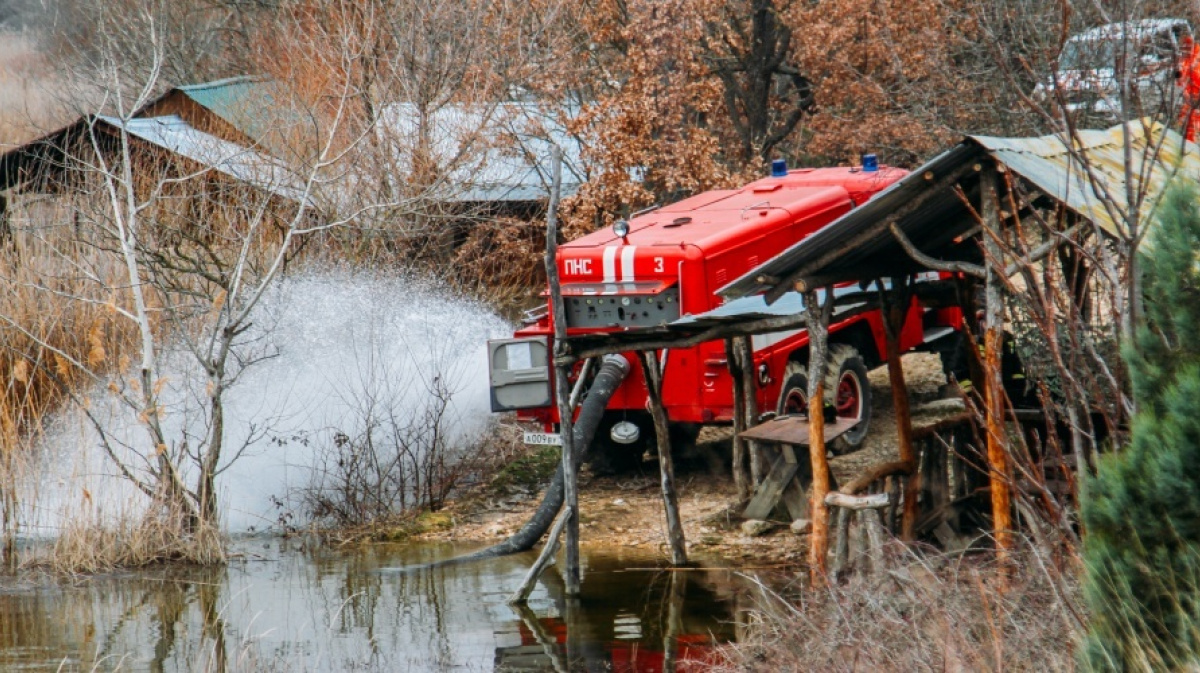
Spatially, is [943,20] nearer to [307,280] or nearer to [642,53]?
[642,53]

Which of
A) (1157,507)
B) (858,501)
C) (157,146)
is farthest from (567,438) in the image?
(157,146)

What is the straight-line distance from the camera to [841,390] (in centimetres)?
1328

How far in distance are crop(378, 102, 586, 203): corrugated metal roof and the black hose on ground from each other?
455 cm

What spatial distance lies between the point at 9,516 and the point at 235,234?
4.52 meters

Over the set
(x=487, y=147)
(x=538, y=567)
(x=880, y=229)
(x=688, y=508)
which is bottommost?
(x=538, y=567)

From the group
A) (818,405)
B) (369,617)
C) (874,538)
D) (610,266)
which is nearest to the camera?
(874,538)

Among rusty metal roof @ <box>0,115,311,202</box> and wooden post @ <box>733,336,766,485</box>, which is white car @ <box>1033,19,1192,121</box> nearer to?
wooden post @ <box>733,336,766,485</box>

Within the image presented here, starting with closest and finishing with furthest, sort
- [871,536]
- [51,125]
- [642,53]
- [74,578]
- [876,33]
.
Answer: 1. [871,536]
2. [74,578]
3. [642,53]
4. [876,33]
5. [51,125]

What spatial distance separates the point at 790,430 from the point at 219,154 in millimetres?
7153

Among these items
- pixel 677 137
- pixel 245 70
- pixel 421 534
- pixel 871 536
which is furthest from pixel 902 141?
pixel 245 70

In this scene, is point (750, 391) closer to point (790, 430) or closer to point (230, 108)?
point (790, 430)

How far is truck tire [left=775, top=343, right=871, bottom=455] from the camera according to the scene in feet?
42.1

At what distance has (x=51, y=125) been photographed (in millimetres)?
26750

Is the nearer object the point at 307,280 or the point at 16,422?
the point at 16,422
